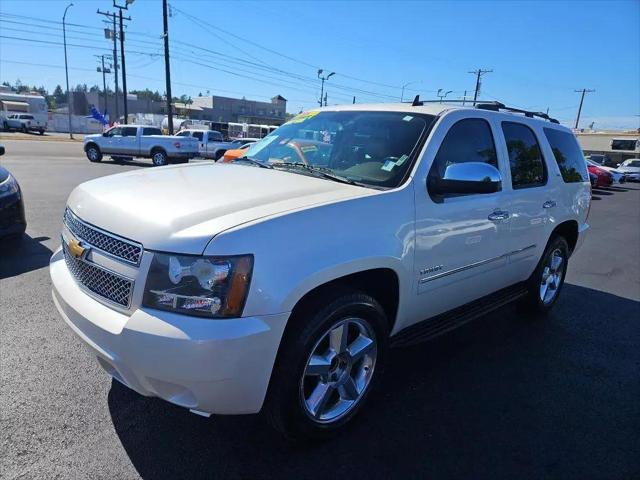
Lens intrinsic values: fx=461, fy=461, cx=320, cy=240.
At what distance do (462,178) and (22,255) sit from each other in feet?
17.8

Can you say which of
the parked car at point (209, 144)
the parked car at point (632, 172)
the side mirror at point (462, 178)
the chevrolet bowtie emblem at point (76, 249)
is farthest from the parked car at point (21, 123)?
the side mirror at point (462, 178)

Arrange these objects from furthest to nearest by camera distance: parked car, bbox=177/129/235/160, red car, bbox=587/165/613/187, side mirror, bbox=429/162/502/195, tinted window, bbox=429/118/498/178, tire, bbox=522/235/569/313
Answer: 1. parked car, bbox=177/129/235/160
2. red car, bbox=587/165/613/187
3. tire, bbox=522/235/569/313
4. tinted window, bbox=429/118/498/178
5. side mirror, bbox=429/162/502/195

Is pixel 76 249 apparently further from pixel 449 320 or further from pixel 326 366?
pixel 449 320

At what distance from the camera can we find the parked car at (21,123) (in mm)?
53156

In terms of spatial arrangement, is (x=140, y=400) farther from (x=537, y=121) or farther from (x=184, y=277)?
(x=537, y=121)

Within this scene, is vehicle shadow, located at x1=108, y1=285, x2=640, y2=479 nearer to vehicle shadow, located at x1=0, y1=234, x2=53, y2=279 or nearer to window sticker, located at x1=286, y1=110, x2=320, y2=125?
window sticker, located at x1=286, y1=110, x2=320, y2=125

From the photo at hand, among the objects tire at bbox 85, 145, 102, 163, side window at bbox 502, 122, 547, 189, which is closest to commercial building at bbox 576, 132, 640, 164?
tire at bbox 85, 145, 102, 163

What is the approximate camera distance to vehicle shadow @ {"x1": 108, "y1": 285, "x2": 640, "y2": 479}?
251 centimetres

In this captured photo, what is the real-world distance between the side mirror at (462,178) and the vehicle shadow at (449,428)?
1435mm

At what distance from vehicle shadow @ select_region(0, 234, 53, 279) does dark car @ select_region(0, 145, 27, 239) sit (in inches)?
9.1

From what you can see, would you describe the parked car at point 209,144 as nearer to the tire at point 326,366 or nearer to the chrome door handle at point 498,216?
the chrome door handle at point 498,216

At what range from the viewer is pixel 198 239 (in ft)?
6.88

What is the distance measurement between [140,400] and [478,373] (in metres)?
2.48

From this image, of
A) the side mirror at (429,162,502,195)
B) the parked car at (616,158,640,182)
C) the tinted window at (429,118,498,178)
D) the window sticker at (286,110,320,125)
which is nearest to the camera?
the side mirror at (429,162,502,195)
